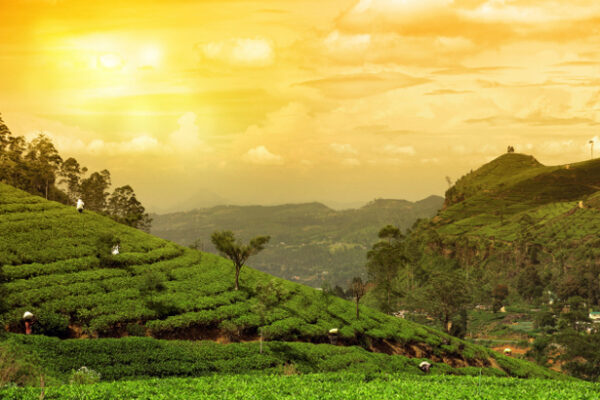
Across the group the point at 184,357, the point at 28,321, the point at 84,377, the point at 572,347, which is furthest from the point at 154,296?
the point at 572,347

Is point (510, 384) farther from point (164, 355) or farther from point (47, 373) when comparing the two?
point (47, 373)

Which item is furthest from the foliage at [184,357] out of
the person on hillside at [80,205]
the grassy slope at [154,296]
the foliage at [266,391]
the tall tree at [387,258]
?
the tall tree at [387,258]

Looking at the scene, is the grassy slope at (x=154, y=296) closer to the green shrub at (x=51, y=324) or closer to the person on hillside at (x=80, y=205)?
the green shrub at (x=51, y=324)

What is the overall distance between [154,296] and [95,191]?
93.8m

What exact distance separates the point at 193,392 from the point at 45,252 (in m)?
31.7

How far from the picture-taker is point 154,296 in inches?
1881

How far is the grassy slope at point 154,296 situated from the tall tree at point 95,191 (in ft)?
214

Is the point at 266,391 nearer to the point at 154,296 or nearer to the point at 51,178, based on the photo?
the point at 154,296

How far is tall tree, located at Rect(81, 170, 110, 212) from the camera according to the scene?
417ft

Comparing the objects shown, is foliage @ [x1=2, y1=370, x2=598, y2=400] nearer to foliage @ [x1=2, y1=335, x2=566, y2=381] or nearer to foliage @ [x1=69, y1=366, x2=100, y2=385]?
foliage @ [x1=69, y1=366, x2=100, y2=385]

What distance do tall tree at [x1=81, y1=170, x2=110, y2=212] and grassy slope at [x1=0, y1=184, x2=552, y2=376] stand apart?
65098 mm

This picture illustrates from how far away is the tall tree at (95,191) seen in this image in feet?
417

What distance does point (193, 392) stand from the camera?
25.6 m

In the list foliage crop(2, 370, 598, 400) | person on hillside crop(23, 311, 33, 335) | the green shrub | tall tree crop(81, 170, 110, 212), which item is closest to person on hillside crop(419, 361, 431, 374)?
foliage crop(2, 370, 598, 400)
